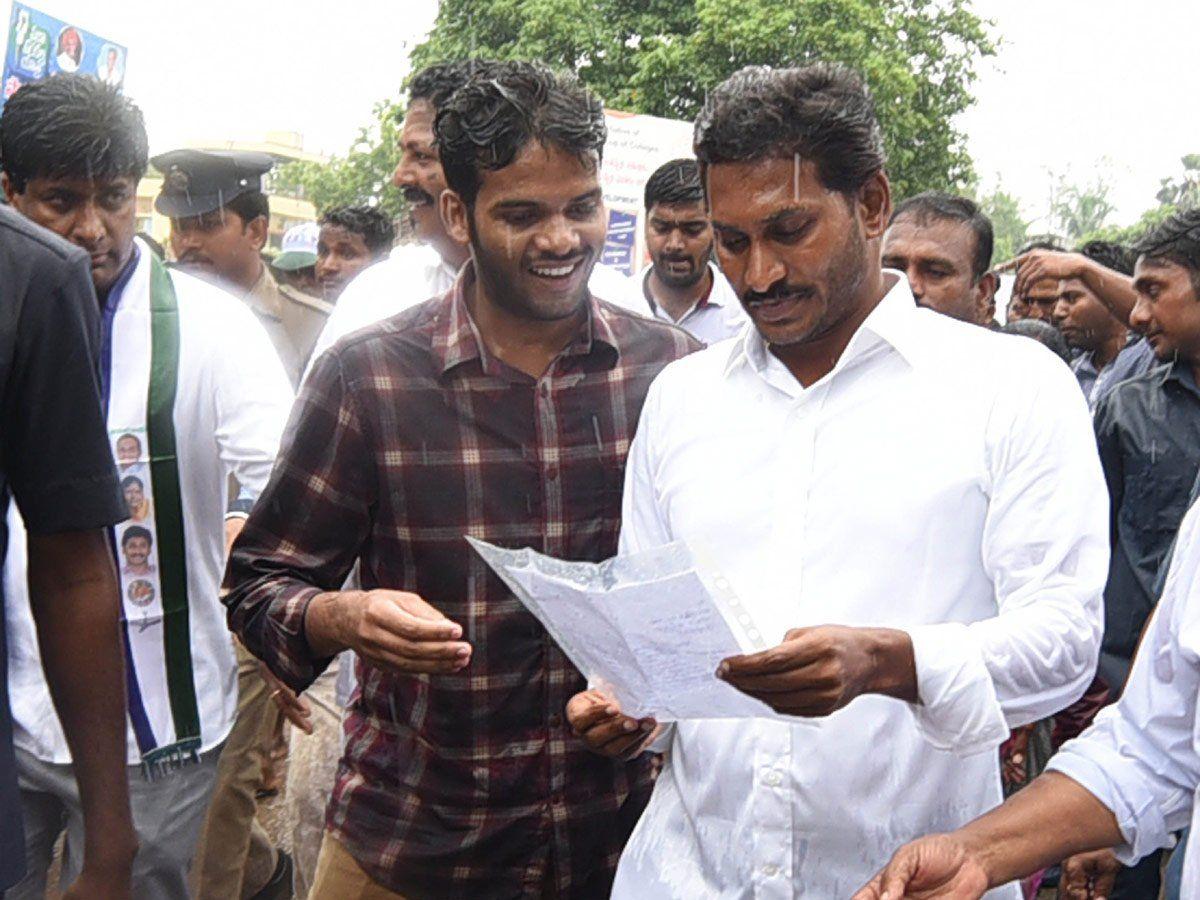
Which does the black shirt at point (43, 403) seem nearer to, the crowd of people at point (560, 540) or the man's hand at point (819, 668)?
the crowd of people at point (560, 540)

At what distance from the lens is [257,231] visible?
6094 millimetres

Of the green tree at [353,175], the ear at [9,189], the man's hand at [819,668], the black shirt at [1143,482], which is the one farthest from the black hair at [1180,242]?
the green tree at [353,175]

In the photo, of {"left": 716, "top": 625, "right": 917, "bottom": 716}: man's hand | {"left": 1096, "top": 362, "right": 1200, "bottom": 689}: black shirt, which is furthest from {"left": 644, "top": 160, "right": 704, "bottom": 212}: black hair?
{"left": 716, "top": 625, "right": 917, "bottom": 716}: man's hand

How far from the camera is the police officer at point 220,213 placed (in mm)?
5941

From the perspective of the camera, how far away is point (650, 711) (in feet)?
6.99

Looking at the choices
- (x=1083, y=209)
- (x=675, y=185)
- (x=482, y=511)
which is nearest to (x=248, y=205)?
(x=675, y=185)

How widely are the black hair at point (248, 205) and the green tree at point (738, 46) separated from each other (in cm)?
1991

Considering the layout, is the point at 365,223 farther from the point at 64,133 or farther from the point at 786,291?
the point at 786,291

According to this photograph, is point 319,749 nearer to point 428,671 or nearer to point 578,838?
point 578,838

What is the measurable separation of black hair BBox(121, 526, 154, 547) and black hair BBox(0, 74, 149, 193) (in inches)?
30.0

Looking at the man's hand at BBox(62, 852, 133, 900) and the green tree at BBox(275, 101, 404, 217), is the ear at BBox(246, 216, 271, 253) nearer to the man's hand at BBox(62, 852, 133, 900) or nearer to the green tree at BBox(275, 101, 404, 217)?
the man's hand at BBox(62, 852, 133, 900)

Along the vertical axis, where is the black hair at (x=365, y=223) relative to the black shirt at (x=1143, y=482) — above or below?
above

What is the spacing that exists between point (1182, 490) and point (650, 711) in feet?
9.78

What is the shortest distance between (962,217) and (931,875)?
10.5 ft
